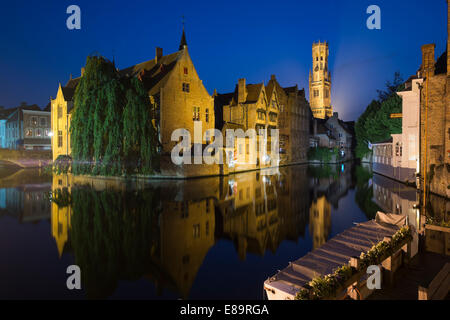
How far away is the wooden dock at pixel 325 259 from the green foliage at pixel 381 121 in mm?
29712

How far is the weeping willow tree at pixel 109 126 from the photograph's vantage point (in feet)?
82.8

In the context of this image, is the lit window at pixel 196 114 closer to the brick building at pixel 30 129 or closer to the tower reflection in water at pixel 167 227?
the tower reflection in water at pixel 167 227

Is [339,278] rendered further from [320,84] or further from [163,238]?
[320,84]

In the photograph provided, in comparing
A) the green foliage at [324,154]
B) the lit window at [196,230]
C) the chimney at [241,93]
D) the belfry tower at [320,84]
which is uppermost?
the belfry tower at [320,84]

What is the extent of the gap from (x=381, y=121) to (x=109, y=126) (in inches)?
1469

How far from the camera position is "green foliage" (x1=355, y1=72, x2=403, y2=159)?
1344 inches

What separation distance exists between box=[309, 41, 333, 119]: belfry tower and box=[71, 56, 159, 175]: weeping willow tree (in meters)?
101

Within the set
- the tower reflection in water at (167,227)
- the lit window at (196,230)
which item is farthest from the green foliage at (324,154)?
the lit window at (196,230)

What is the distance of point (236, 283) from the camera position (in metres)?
7.26

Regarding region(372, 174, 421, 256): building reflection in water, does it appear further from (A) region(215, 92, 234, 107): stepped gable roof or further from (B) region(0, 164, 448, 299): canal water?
(A) region(215, 92, 234, 107): stepped gable roof

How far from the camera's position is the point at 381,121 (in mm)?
39438

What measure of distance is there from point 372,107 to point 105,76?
47.5 metres

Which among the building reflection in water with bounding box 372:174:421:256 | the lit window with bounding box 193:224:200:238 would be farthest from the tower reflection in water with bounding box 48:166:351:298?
the building reflection in water with bounding box 372:174:421:256

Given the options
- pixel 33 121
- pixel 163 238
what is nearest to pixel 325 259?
pixel 163 238
